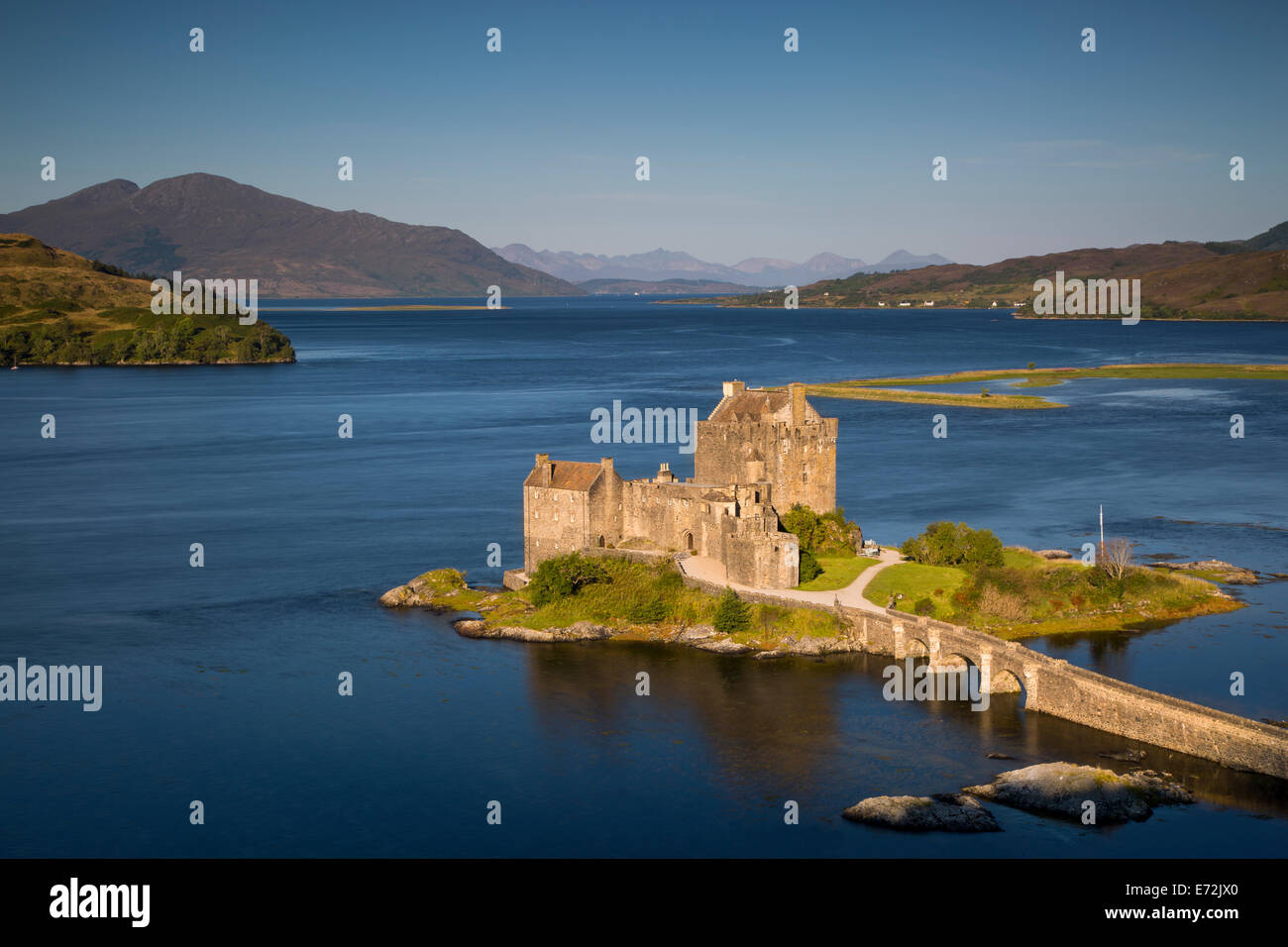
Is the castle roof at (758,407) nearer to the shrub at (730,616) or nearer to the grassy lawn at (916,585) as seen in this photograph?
the grassy lawn at (916,585)

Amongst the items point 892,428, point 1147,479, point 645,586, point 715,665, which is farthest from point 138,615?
point 892,428

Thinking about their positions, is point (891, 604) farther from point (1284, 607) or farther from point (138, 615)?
point (138, 615)

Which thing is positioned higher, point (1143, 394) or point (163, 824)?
point (1143, 394)

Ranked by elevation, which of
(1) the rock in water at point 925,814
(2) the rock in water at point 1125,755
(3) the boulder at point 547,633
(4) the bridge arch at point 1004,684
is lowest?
(1) the rock in water at point 925,814

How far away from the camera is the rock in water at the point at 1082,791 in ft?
133

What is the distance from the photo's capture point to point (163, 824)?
4241 cm

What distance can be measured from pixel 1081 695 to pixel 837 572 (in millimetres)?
17120

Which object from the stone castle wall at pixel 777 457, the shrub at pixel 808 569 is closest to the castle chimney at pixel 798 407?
the stone castle wall at pixel 777 457

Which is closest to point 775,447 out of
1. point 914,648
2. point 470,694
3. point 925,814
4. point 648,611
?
point 648,611

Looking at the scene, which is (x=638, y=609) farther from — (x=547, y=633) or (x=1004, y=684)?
(x=1004, y=684)

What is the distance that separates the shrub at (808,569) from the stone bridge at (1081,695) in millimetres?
4111

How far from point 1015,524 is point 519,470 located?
141ft

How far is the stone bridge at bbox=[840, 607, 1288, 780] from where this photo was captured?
43250 millimetres

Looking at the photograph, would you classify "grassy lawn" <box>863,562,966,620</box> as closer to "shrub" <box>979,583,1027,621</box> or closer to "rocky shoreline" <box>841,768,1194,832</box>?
"shrub" <box>979,583,1027,621</box>
